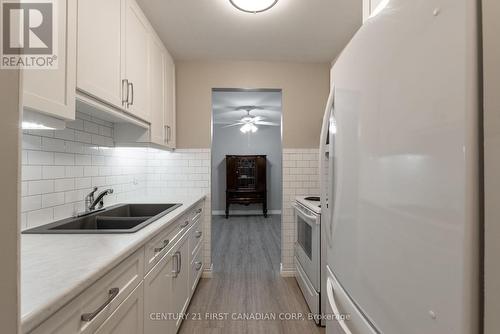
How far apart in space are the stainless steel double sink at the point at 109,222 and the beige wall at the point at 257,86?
101 cm

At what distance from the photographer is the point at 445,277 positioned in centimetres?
48

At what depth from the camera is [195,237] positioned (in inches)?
94.1

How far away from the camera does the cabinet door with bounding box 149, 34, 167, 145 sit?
2.16m

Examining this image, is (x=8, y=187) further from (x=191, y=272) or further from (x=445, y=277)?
(x=191, y=272)

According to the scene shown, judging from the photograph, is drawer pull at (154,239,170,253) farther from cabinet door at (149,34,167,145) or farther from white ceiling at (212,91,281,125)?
white ceiling at (212,91,281,125)

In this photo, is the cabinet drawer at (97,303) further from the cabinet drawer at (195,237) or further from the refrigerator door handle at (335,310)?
the cabinet drawer at (195,237)

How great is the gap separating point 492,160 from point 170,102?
2.68 metres

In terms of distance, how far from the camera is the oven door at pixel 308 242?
2006mm

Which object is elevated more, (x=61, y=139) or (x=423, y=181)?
(x=61, y=139)

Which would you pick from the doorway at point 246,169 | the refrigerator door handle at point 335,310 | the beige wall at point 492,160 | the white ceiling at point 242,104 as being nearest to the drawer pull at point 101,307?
the refrigerator door handle at point 335,310

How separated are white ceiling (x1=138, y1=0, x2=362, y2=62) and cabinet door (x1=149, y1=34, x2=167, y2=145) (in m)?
0.18

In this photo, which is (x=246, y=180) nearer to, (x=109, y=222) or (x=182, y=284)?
(x=182, y=284)

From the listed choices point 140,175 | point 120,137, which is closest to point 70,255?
point 120,137

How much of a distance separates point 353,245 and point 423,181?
381mm
